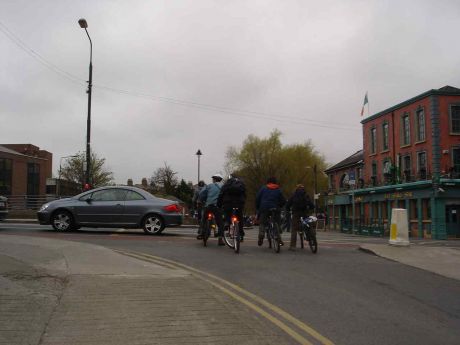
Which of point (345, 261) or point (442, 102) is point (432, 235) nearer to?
point (442, 102)

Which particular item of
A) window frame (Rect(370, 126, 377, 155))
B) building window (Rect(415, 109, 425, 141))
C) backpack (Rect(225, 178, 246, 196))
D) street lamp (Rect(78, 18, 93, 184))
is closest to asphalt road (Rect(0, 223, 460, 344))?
backpack (Rect(225, 178, 246, 196))

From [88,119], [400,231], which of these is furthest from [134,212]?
[88,119]

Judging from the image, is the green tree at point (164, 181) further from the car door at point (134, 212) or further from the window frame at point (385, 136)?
the car door at point (134, 212)

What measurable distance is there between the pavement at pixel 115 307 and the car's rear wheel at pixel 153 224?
244 inches

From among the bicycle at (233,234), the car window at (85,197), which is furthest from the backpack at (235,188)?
the car window at (85,197)

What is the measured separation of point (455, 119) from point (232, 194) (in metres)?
35.8

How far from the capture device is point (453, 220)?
41.8 m

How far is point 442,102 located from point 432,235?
34.8ft

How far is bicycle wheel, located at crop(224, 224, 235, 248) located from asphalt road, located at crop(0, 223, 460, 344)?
0.21 metres

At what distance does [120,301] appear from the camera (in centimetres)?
668

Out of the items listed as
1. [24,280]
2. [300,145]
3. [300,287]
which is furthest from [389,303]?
[300,145]

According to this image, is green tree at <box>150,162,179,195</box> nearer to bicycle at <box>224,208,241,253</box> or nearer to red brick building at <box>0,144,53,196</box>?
red brick building at <box>0,144,53,196</box>

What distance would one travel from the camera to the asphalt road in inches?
239

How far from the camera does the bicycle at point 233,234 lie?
11.4m
